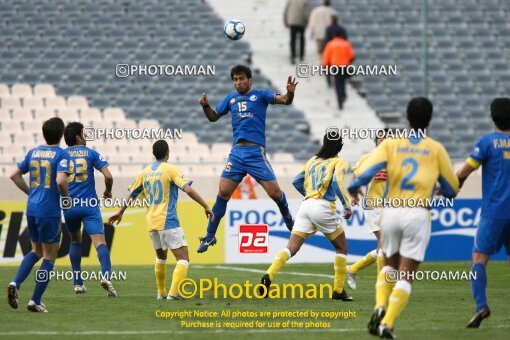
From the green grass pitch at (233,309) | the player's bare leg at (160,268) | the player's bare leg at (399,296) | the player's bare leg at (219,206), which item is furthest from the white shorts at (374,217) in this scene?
the player's bare leg at (399,296)

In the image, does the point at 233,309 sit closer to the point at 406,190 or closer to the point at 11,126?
the point at 406,190

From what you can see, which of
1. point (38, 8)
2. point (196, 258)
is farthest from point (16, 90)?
point (196, 258)

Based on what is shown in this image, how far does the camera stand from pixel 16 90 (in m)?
26.1

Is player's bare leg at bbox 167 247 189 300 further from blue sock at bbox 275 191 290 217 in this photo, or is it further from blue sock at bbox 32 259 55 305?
blue sock at bbox 32 259 55 305

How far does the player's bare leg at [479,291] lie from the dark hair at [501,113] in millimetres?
1265

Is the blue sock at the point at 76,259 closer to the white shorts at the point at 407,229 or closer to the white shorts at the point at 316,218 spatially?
the white shorts at the point at 316,218

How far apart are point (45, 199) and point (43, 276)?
0.83 meters

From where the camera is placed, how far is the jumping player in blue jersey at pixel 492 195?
34.9 feet

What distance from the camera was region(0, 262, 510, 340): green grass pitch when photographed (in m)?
10.2

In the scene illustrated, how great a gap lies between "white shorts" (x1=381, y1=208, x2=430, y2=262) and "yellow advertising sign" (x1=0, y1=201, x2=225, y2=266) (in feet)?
34.5

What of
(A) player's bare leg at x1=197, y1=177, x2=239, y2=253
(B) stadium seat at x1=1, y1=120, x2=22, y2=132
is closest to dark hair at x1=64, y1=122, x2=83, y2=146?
(A) player's bare leg at x1=197, y1=177, x2=239, y2=253

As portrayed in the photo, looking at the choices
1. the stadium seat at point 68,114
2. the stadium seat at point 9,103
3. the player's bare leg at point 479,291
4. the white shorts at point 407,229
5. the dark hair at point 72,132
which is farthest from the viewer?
the stadium seat at point 9,103

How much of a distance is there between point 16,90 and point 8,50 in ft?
7.60

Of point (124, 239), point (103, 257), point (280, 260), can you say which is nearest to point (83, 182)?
point (103, 257)
